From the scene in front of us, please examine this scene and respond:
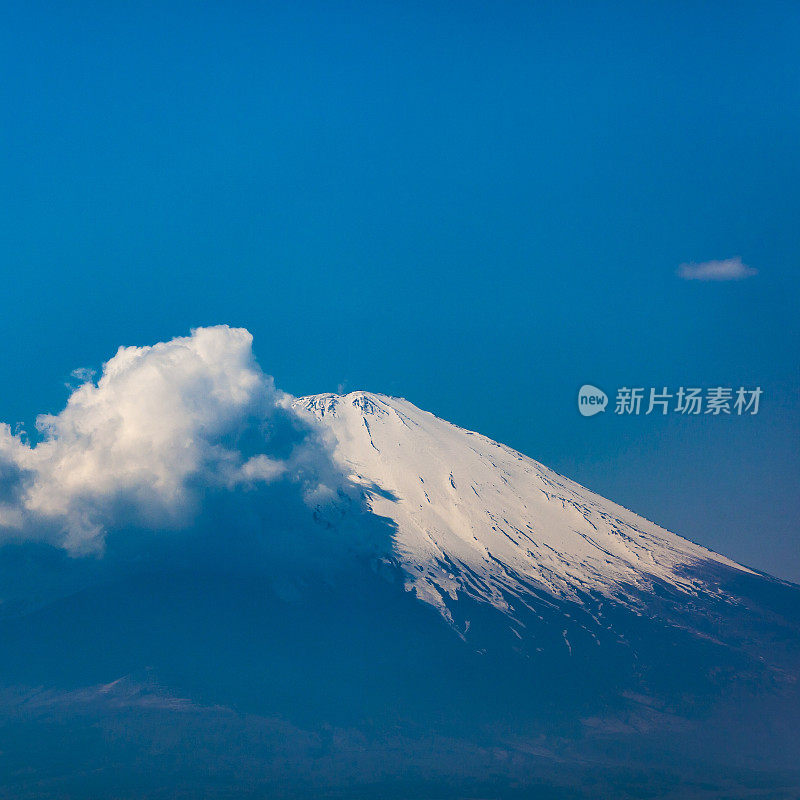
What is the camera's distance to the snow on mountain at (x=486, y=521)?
144m

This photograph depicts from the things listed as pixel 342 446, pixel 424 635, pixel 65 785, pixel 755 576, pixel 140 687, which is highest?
pixel 342 446

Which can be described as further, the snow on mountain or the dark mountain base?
the snow on mountain

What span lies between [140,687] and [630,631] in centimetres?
6375

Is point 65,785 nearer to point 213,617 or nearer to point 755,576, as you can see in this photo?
point 213,617

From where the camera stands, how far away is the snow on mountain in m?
144

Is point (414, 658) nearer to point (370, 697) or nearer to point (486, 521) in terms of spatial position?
point (370, 697)

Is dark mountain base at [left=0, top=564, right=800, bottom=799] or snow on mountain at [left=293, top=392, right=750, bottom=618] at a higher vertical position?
snow on mountain at [left=293, top=392, right=750, bottom=618]

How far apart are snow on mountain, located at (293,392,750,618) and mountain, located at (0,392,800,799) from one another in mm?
353

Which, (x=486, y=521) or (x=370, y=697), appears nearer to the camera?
(x=370, y=697)

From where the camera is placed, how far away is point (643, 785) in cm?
Result: 11069

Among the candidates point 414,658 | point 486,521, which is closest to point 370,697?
point 414,658

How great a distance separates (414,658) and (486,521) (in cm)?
2665

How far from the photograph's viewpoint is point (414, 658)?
436ft

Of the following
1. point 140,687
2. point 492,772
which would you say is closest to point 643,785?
point 492,772
